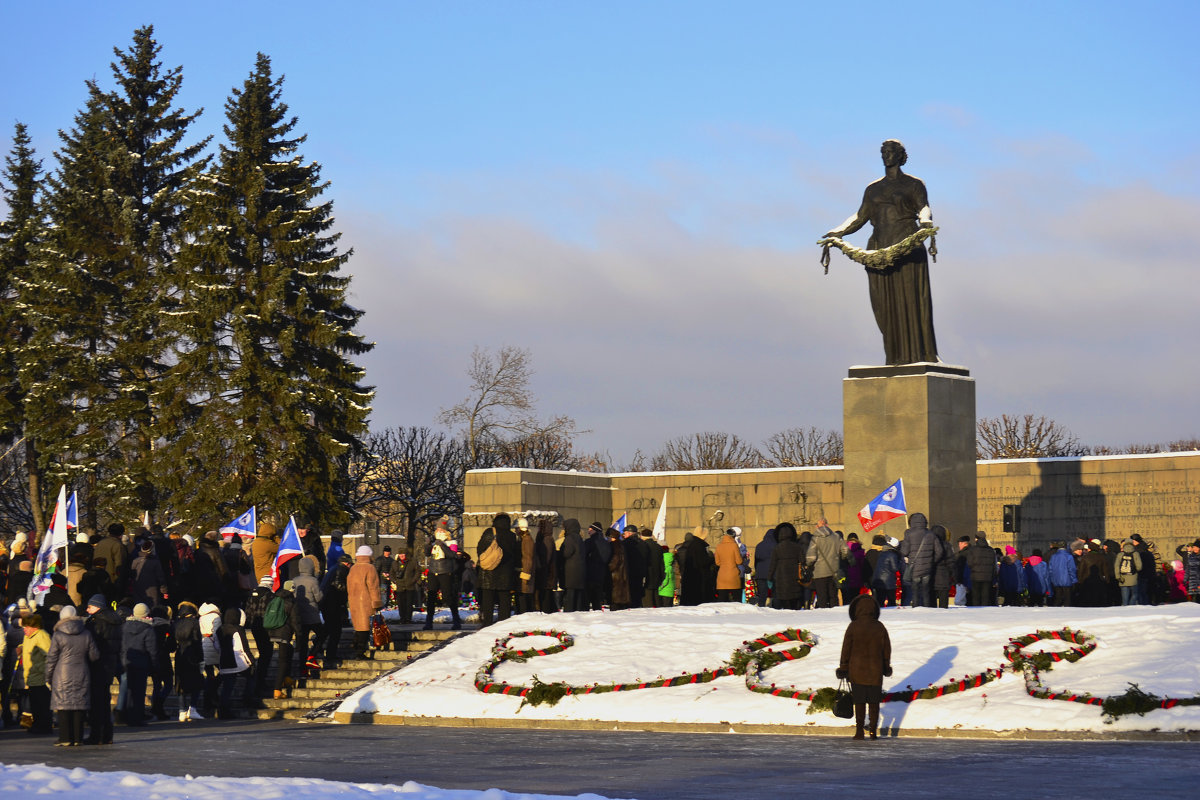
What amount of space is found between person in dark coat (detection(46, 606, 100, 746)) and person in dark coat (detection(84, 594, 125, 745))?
0.09m

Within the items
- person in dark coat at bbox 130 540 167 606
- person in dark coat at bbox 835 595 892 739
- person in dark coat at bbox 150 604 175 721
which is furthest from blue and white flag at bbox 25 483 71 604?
person in dark coat at bbox 835 595 892 739

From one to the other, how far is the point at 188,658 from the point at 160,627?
0.49 meters

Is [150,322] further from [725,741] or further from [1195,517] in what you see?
[725,741]

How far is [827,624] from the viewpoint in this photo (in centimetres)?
1975

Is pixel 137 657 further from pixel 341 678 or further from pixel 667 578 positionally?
pixel 667 578

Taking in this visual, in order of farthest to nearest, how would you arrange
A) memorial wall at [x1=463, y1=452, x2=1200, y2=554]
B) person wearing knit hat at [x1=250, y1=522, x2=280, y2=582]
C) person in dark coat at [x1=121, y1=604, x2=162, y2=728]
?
memorial wall at [x1=463, y1=452, x2=1200, y2=554]
person wearing knit hat at [x1=250, y1=522, x2=280, y2=582]
person in dark coat at [x1=121, y1=604, x2=162, y2=728]

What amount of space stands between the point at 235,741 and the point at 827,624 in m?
7.27

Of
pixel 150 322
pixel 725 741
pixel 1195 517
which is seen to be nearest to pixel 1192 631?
pixel 725 741

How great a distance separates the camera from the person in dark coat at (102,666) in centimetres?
1597

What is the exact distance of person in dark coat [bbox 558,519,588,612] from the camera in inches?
901

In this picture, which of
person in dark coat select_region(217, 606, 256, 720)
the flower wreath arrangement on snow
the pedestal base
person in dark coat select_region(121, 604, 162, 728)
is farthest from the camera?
the pedestal base

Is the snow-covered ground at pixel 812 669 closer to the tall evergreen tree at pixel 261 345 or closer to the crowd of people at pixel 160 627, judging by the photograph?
the crowd of people at pixel 160 627

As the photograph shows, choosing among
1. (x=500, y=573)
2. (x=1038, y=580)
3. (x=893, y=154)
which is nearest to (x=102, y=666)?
(x=500, y=573)

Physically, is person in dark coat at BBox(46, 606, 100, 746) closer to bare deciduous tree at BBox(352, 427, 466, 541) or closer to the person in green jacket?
the person in green jacket
